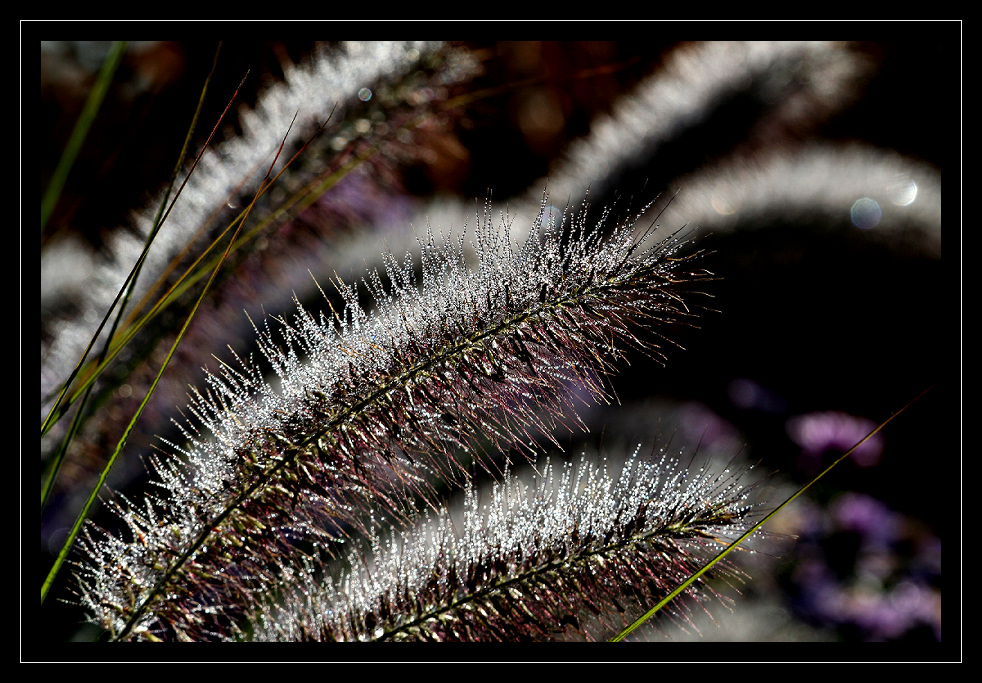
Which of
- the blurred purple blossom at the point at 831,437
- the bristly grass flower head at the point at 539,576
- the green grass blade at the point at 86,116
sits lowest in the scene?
the bristly grass flower head at the point at 539,576

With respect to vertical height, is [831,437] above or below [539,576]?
above

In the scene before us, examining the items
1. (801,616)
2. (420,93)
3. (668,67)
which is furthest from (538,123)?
(801,616)

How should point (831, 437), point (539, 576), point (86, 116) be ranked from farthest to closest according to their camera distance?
point (831, 437) → point (539, 576) → point (86, 116)

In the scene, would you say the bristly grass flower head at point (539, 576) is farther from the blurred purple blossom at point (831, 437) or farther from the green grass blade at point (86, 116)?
the blurred purple blossom at point (831, 437)

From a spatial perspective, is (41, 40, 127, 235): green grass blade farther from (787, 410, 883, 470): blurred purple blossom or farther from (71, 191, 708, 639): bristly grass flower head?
(787, 410, 883, 470): blurred purple blossom

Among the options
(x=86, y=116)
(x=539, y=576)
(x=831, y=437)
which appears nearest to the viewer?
(x=86, y=116)

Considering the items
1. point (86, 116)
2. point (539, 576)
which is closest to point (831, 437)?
point (539, 576)

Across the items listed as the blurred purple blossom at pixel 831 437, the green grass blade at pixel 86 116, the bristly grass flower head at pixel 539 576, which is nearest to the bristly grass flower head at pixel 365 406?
the bristly grass flower head at pixel 539 576

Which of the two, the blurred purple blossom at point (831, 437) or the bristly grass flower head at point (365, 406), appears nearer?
the bristly grass flower head at point (365, 406)

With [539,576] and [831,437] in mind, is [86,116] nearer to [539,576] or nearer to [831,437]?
[539,576]

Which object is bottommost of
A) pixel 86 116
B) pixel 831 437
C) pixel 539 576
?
pixel 539 576

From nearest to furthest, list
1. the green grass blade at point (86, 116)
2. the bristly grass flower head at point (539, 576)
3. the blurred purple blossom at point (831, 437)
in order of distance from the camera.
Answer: the green grass blade at point (86, 116) < the bristly grass flower head at point (539, 576) < the blurred purple blossom at point (831, 437)
